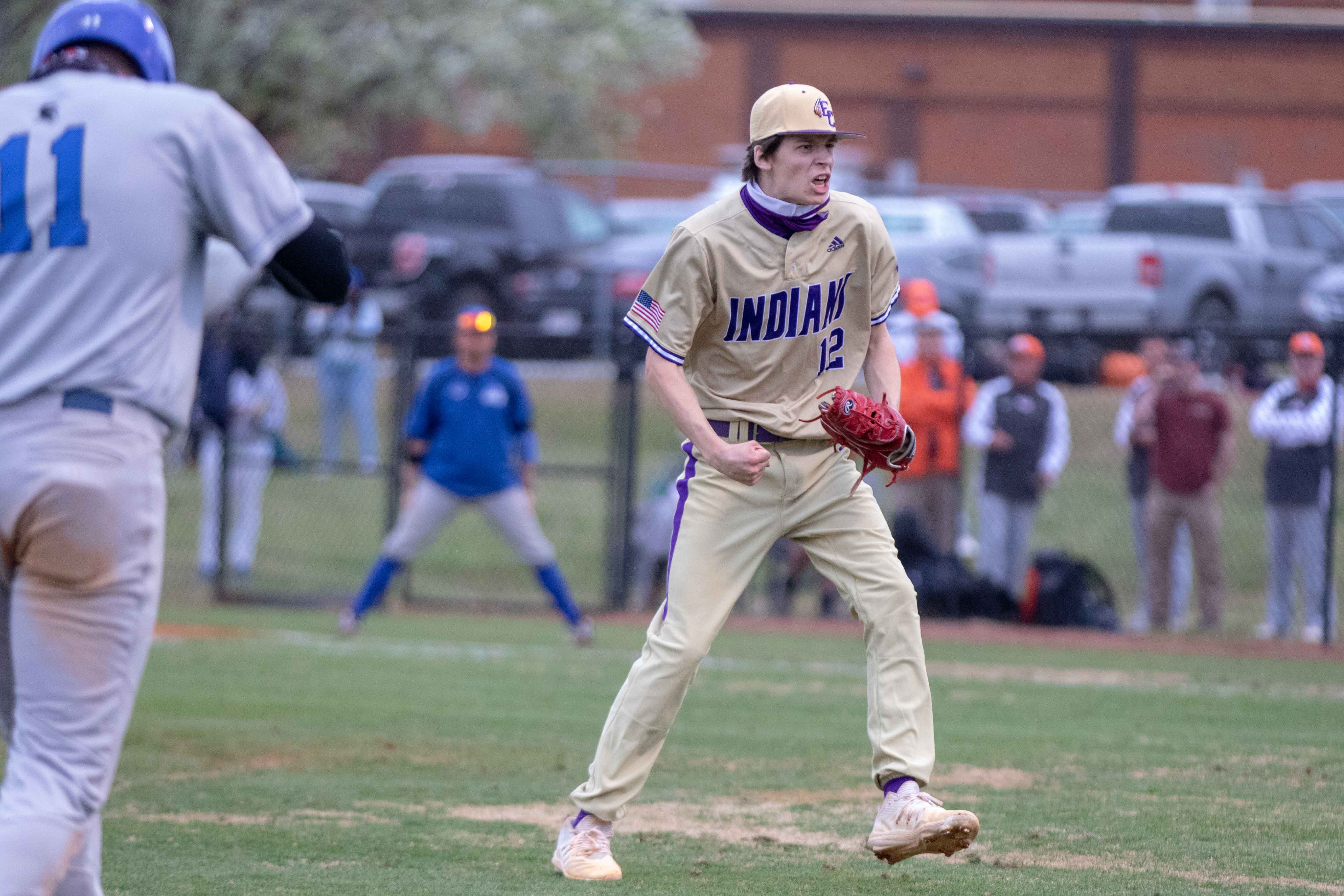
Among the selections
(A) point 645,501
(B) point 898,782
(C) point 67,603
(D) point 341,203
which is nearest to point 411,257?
(D) point 341,203

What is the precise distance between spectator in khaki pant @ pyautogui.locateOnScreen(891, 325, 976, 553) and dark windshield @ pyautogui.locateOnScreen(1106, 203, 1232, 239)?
8767 millimetres

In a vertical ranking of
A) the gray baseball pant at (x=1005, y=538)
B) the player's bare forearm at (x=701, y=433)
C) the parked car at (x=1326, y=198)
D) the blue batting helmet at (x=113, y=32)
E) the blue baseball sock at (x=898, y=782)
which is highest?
the parked car at (x=1326, y=198)

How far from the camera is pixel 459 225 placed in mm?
21594

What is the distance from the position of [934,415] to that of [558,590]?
3557mm

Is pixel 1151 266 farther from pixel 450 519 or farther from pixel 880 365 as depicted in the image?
pixel 880 365

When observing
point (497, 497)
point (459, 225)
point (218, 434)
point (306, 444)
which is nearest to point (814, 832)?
point (497, 497)

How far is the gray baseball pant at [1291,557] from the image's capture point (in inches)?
496

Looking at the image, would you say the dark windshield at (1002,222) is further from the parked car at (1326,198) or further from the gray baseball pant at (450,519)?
the gray baseball pant at (450,519)

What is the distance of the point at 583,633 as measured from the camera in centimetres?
1127

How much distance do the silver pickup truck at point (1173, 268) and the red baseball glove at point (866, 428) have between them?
47.4ft

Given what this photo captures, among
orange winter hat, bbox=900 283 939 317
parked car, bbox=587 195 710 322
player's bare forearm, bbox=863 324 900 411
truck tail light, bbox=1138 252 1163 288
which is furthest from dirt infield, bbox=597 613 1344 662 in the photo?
truck tail light, bbox=1138 252 1163 288

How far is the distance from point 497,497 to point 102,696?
795 cm

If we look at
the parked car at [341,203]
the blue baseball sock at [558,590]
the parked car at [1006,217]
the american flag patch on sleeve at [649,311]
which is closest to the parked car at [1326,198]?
the parked car at [1006,217]

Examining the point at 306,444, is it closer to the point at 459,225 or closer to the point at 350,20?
the point at 459,225
